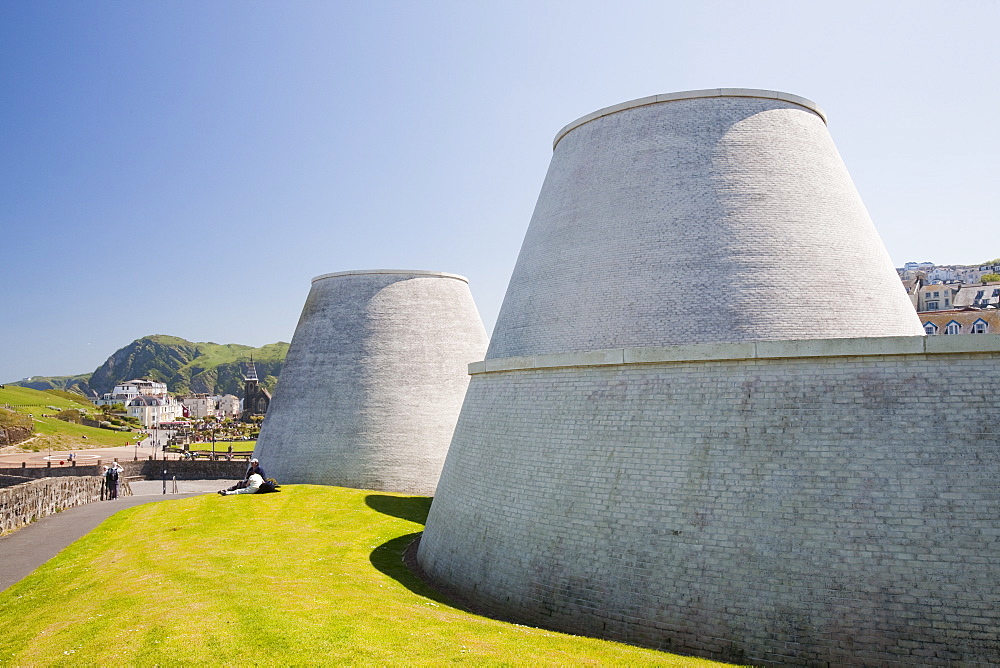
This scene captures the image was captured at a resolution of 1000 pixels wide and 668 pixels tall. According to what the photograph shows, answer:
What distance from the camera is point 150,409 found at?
152m

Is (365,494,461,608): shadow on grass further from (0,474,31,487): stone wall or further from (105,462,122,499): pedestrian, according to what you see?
(0,474,31,487): stone wall

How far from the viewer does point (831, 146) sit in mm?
17906

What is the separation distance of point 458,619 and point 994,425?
8553 millimetres

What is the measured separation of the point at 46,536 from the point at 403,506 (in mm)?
10770

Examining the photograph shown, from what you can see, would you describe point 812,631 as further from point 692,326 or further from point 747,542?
point 692,326

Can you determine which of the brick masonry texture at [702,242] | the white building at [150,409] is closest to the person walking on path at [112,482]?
the brick masonry texture at [702,242]

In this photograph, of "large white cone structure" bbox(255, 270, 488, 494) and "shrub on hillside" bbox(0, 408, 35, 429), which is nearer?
"large white cone structure" bbox(255, 270, 488, 494)

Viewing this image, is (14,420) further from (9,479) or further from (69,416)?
(9,479)

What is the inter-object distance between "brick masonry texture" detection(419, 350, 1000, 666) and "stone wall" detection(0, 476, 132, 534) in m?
15.5

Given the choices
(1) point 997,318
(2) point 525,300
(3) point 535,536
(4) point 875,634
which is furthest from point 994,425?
(1) point 997,318

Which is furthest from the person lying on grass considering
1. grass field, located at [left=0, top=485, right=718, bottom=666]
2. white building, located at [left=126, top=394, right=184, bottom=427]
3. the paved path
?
white building, located at [left=126, top=394, right=184, bottom=427]

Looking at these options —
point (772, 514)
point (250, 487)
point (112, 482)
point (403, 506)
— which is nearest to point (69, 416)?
point (112, 482)

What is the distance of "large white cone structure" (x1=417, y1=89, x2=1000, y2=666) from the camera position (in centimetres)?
919

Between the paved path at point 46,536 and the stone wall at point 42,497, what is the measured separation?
0.88 feet
